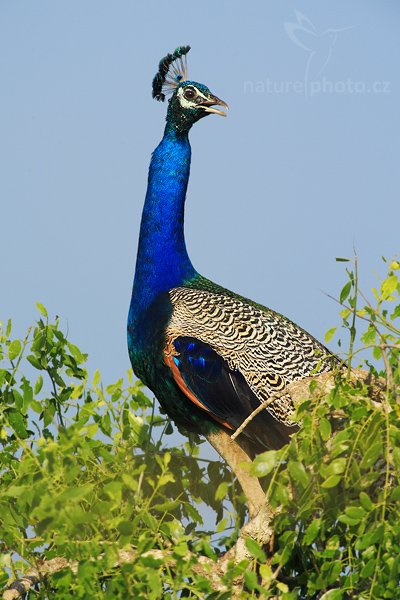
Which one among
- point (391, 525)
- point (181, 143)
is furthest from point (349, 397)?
point (181, 143)

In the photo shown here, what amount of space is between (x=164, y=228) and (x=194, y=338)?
3.02ft

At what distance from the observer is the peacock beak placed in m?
6.55

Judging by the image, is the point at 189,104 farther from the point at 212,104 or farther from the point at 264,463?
the point at 264,463

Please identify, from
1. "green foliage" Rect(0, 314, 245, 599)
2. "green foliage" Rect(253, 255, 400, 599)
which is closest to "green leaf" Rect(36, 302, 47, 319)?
"green foliage" Rect(0, 314, 245, 599)

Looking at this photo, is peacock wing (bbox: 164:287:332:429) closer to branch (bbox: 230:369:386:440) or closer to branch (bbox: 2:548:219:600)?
branch (bbox: 230:369:386:440)

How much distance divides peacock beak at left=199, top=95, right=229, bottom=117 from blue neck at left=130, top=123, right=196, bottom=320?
1.03ft

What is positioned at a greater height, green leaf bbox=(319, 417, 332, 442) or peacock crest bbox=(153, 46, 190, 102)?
peacock crest bbox=(153, 46, 190, 102)

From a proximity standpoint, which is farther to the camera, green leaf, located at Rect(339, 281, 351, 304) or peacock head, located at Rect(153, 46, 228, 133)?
peacock head, located at Rect(153, 46, 228, 133)

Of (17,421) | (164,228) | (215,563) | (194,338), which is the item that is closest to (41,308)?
(17,421)

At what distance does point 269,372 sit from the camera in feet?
18.0

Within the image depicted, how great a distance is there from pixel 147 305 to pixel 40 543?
2.22m

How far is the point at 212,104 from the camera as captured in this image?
6.58 metres

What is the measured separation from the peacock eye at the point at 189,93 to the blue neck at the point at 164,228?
0.32 m

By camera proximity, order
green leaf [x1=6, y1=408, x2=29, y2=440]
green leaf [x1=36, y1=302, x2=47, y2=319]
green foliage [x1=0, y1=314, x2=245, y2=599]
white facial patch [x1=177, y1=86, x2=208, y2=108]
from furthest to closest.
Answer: white facial patch [x1=177, y1=86, x2=208, y2=108] → green leaf [x1=36, y1=302, x2=47, y2=319] → green leaf [x1=6, y1=408, x2=29, y2=440] → green foliage [x1=0, y1=314, x2=245, y2=599]
